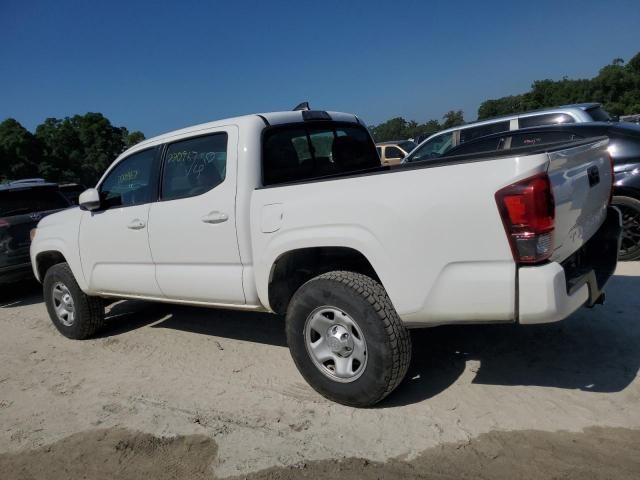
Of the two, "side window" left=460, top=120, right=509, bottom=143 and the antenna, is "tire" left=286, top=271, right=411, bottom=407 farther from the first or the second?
"side window" left=460, top=120, right=509, bottom=143

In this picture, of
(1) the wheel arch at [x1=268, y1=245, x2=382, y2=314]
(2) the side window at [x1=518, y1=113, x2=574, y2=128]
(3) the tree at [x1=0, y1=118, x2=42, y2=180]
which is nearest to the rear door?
(1) the wheel arch at [x1=268, y1=245, x2=382, y2=314]

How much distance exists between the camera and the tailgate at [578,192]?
2596mm

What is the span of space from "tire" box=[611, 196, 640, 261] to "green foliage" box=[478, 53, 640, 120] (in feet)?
220

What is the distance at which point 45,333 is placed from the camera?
579 centimetres

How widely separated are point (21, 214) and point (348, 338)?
20.9ft

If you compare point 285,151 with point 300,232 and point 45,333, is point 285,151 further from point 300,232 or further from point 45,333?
point 45,333

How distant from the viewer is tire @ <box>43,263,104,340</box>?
517 centimetres

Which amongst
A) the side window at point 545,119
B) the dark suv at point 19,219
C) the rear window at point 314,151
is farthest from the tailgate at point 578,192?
the dark suv at point 19,219

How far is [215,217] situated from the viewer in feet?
12.1

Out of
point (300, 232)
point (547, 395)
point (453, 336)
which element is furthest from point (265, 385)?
point (547, 395)

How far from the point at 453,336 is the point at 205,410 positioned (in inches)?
81.8

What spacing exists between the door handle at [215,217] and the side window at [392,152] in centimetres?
1651

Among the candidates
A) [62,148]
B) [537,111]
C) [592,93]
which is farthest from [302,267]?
[592,93]

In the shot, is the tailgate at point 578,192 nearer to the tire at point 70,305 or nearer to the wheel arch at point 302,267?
the wheel arch at point 302,267
